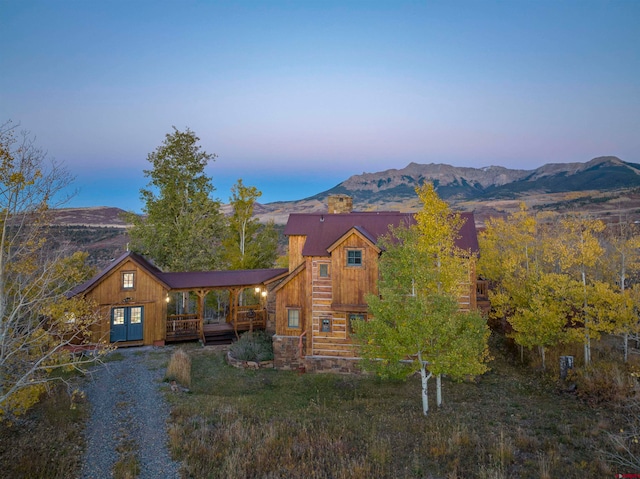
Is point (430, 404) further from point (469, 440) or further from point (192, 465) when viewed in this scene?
point (192, 465)

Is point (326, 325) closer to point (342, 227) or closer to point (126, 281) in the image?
point (342, 227)

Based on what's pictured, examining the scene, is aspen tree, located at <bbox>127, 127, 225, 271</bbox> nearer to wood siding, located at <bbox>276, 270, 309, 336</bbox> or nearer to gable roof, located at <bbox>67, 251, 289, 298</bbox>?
gable roof, located at <bbox>67, 251, 289, 298</bbox>

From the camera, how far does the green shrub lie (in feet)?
65.7

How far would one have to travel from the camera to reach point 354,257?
1852cm

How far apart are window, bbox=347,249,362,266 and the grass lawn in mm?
6008

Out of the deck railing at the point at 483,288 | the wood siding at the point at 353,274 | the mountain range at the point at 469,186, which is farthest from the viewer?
the mountain range at the point at 469,186

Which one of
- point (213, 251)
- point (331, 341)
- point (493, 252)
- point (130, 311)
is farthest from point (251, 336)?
point (493, 252)

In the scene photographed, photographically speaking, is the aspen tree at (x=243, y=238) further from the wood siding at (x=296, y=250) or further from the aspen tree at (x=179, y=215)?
the wood siding at (x=296, y=250)

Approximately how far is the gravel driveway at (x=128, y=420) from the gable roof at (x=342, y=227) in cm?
961

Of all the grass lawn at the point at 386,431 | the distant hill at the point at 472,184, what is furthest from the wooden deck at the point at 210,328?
the distant hill at the point at 472,184

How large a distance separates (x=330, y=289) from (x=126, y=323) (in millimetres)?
12833

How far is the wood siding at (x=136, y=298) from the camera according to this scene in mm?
21094

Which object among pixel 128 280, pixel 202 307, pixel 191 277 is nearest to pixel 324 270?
pixel 202 307

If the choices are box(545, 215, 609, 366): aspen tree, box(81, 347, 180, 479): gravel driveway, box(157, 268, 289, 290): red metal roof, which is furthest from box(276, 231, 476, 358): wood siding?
box(81, 347, 180, 479): gravel driveway
